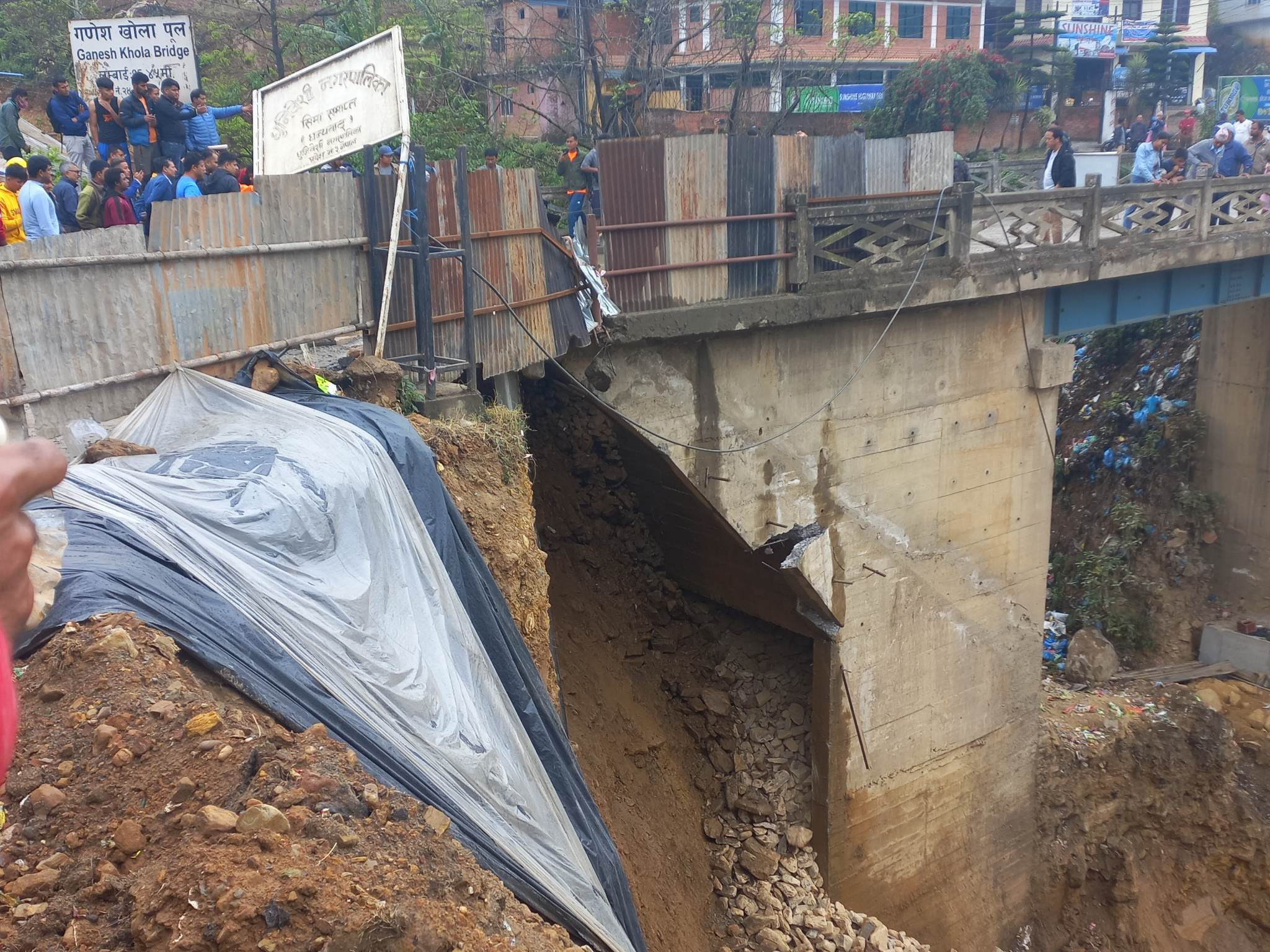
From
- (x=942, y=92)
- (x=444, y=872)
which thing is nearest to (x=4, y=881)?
(x=444, y=872)

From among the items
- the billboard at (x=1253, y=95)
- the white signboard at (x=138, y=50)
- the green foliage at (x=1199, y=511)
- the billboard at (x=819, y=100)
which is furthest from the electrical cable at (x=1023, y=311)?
the billboard at (x=1253, y=95)

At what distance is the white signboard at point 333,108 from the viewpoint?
6.78m

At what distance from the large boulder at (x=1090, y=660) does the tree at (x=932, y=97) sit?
45.1 ft

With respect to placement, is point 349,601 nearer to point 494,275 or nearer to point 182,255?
point 182,255

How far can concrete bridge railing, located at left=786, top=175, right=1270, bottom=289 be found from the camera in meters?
10.3

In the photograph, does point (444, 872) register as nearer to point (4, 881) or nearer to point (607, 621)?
point (4, 881)

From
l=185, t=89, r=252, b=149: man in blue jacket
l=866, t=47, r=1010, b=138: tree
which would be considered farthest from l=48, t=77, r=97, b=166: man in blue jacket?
l=866, t=47, r=1010, b=138: tree

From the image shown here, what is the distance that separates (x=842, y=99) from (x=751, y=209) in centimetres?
2018

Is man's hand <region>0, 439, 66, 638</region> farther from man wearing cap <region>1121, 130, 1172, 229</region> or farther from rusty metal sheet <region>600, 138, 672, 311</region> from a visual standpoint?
man wearing cap <region>1121, 130, 1172, 229</region>

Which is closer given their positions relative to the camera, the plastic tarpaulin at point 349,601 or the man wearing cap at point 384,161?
the plastic tarpaulin at point 349,601

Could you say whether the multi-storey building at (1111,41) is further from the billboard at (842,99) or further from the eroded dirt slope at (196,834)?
the eroded dirt slope at (196,834)

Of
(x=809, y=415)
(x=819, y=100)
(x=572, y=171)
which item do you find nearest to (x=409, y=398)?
(x=809, y=415)

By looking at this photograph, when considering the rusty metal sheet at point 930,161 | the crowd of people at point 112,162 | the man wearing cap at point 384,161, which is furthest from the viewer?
the rusty metal sheet at point 930,161

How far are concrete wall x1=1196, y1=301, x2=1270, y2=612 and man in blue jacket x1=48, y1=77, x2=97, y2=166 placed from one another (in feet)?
55.1
